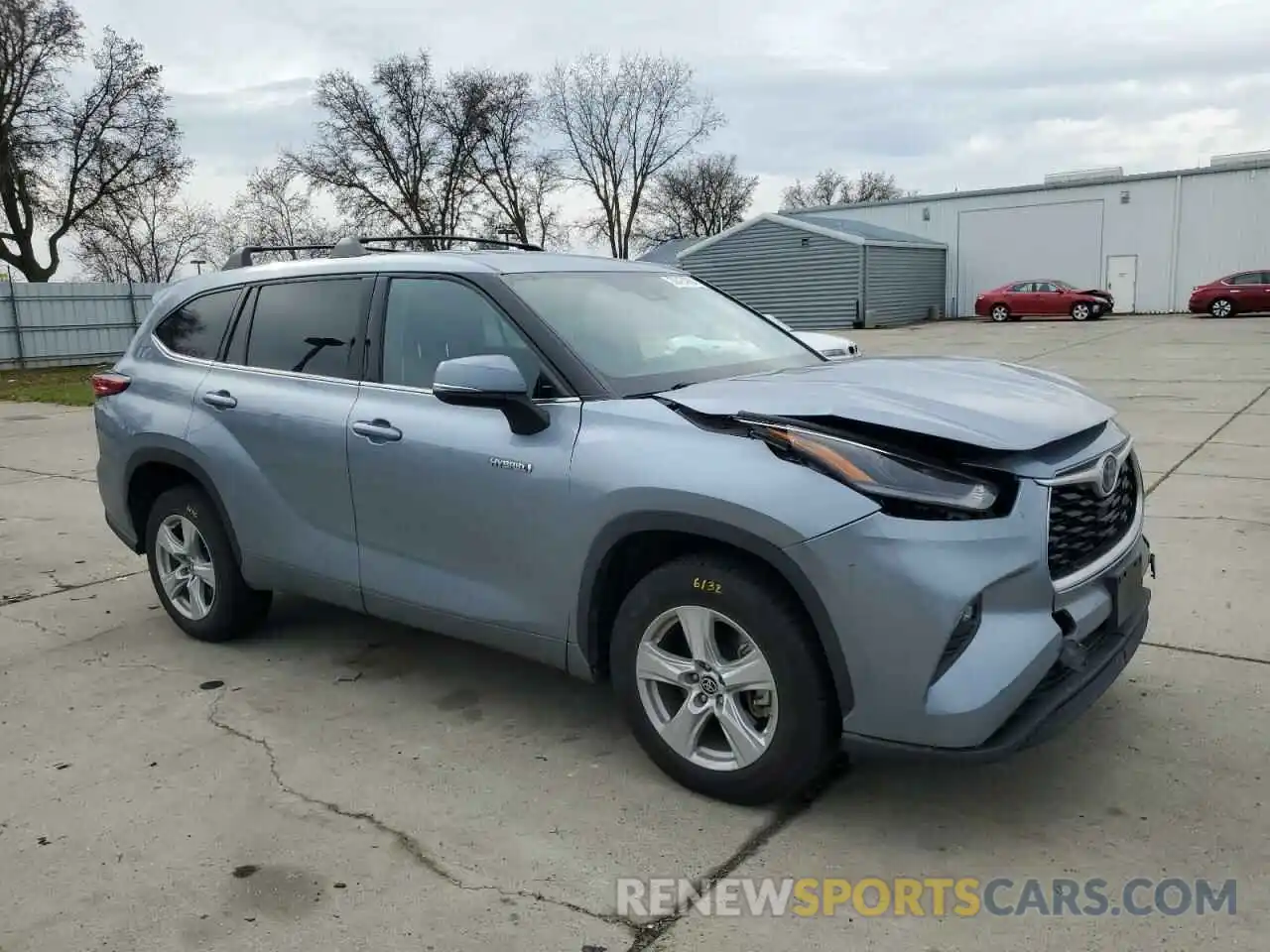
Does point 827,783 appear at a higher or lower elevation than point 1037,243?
lower

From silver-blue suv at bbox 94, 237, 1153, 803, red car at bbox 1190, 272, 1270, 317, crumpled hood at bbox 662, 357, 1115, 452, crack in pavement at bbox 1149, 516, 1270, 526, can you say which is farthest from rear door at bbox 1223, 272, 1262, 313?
crumpled hood at bbox 662, 357, 1115, 452

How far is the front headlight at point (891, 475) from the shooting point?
269 centimetres

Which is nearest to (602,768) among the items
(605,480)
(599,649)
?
(599,649)

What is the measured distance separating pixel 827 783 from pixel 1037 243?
38.1 m

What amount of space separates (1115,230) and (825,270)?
10.7 meters

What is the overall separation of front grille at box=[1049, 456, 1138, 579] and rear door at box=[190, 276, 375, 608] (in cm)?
250

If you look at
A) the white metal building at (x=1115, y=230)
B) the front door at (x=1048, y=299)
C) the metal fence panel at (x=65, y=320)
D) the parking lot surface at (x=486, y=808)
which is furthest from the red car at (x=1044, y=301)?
the parking lot surface at (x=486, y=808)

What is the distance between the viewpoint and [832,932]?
2533mm

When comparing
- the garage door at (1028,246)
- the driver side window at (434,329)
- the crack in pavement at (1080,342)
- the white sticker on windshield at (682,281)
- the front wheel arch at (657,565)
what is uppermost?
the garage door at (1028,246)

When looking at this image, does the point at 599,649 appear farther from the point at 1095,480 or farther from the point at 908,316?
the point at 908,316

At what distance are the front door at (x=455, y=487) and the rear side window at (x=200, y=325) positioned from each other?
1136 mm

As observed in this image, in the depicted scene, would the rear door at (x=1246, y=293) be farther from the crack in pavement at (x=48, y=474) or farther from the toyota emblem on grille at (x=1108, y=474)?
the toyota emblem on grille at (x=1108, y=474)

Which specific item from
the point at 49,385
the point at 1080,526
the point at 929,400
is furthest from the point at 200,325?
the point at 49,385

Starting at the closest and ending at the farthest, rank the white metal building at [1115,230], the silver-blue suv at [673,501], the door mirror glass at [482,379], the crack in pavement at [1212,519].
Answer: the silver-blue suv at [673,501] < the door mirror glass at [482,379] < the crack in pavement at [1212,519] < the white metal building at [1115,230]
